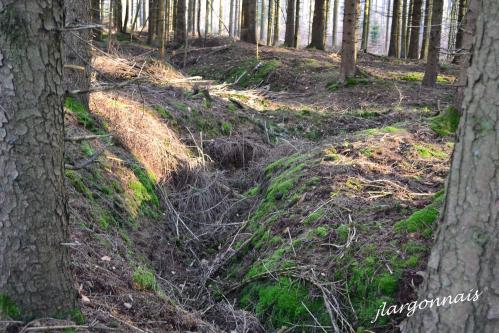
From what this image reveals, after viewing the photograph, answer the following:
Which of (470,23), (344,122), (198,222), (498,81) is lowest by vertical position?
(198,222)

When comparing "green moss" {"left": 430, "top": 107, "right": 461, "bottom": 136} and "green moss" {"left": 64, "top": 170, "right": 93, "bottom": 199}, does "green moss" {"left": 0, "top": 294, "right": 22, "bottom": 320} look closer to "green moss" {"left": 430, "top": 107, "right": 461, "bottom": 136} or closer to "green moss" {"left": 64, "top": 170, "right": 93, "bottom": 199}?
"green moss" {"left": 64, "top": 170, "right": 93, "bottom": 199}

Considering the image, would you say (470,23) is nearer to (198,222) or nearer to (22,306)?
(198,222)

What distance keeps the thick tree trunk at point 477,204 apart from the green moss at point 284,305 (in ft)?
4.21

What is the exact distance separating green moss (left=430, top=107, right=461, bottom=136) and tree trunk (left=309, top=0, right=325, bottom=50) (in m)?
13.6

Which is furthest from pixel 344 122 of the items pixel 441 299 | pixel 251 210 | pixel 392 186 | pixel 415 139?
pixel 441 299

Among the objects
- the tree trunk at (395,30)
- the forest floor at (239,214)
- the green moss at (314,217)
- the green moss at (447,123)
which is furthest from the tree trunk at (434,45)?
the tree trunk at (395,30)

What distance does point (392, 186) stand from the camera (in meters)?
5.11

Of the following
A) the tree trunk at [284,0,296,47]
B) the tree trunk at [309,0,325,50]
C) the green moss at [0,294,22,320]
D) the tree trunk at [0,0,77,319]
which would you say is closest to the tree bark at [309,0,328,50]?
the tree trunk at [309,0,325,50]

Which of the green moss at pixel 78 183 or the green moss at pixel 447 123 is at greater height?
the green moss at pixel 447 123

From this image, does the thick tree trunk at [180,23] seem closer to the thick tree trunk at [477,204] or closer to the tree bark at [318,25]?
the tree bark at [318,25]

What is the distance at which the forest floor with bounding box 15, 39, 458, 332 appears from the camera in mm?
3750

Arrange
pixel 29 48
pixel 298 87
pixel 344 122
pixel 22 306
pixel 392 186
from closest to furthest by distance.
→ pixel 29 48
pixel 22 306
pixel 392 186
pixel 344 122
pixel 298 87

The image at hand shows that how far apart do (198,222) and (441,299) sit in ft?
13.3

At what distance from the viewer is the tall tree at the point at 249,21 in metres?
20.0
